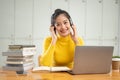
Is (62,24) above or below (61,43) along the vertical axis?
above

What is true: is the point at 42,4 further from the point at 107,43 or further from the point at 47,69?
the point at 47,69

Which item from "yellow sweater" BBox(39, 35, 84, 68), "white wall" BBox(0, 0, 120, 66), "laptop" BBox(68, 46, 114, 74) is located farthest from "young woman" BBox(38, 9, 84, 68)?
"white wall" BBox(0, 0, 120, 66)

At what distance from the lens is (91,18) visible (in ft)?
15.0

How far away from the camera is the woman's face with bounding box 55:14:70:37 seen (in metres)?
2.34

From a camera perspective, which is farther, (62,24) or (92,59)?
(62,24)

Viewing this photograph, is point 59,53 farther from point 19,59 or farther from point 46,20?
point 46,20

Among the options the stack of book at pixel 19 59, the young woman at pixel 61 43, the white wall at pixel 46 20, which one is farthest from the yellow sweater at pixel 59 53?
the white wall at pixel 46 20

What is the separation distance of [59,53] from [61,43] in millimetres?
115

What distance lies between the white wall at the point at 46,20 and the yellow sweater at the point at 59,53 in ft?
6.20

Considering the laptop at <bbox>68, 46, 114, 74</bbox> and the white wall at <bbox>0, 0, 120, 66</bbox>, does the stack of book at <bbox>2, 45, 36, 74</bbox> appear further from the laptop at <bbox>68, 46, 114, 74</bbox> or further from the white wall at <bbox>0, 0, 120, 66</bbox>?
the white wall at <bbox>0, 0, 120, 66</bbox>

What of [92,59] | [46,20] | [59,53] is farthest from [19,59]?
[46,20]

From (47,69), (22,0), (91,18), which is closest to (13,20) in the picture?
(22,0)

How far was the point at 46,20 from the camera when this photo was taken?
4340 mm

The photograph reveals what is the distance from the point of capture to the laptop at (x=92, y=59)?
1.70 m
